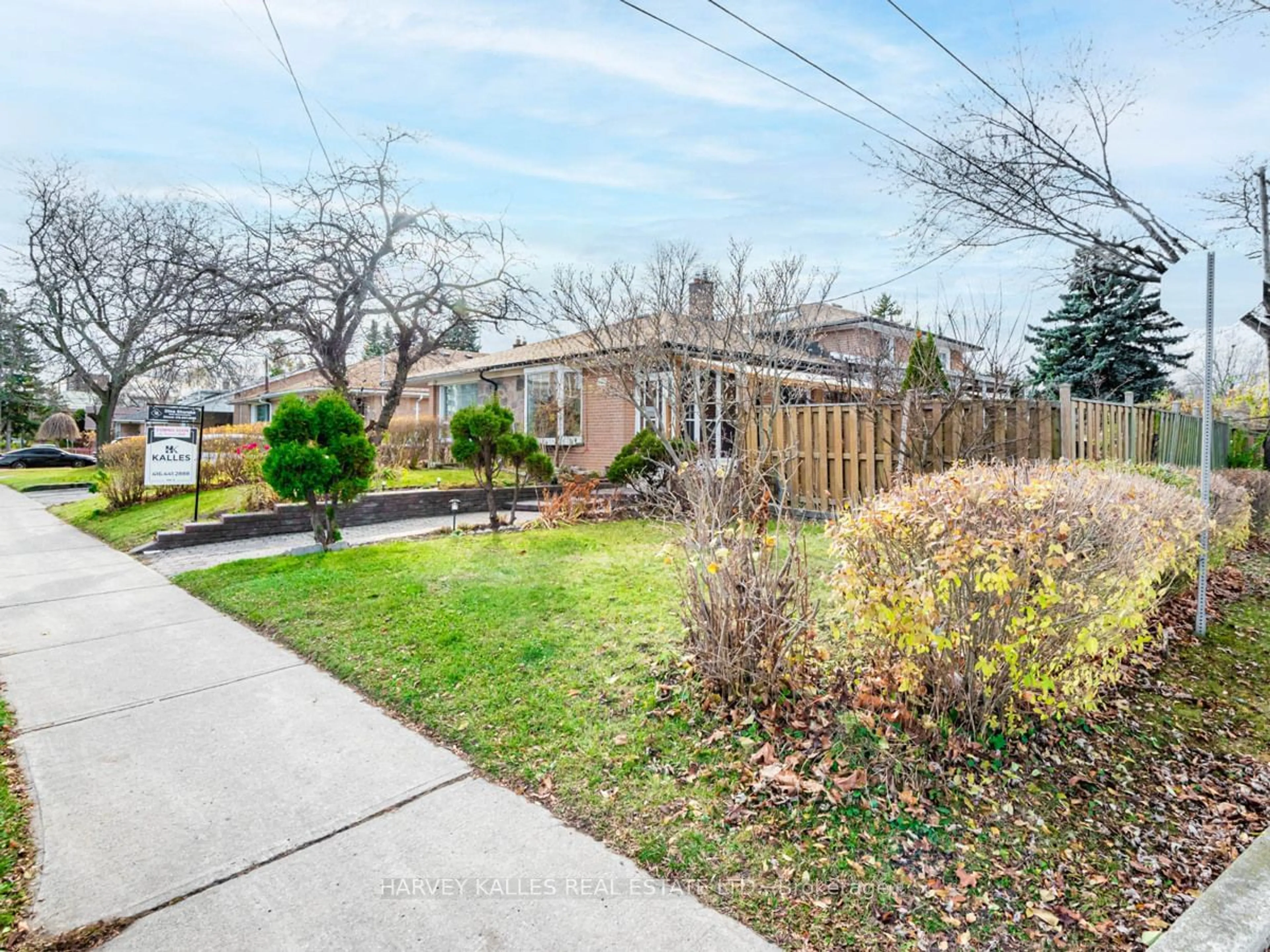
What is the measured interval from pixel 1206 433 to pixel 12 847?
24.2 ft

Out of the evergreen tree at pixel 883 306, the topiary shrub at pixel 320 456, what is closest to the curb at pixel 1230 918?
the topiary shrub at pixel 320 456

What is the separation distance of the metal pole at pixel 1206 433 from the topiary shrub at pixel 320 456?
8.15m

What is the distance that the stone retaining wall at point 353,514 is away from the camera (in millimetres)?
8844

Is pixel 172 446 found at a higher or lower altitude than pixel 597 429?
lower

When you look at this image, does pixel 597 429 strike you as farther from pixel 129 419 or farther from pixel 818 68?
pixel 129 419

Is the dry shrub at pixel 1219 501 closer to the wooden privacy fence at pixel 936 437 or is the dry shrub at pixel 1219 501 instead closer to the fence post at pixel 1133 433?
the wooden privacy fence at pixel 936 437

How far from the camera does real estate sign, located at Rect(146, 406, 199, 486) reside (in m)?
9.65

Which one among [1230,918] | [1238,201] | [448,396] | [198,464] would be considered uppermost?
[1238,201]

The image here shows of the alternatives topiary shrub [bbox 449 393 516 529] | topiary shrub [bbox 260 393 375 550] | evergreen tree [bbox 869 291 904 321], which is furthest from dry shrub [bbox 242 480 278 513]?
Result: evergreen tree [bbox 869 291 904 321]

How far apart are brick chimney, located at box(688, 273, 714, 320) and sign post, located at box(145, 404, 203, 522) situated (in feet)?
24.6

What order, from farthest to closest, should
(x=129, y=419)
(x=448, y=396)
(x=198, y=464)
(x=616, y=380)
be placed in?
(x=129, y=419) < (x=448, y=396) < (x=616, y=380) < (x=198, y=464)

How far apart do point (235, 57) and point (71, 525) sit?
9.08 metres

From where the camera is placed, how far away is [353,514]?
10.3 meters

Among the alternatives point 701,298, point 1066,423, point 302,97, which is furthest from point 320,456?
point 1066,423
